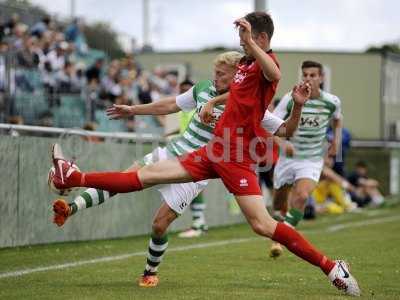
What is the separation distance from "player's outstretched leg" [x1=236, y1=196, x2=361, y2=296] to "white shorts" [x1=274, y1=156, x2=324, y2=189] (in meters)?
4.74

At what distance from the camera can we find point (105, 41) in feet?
98.7

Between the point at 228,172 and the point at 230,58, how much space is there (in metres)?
1.56

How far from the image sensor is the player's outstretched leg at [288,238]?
356 inches

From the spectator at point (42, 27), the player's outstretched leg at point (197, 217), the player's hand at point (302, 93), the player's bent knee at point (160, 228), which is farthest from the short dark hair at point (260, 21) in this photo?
the spectator at point (42, 27)

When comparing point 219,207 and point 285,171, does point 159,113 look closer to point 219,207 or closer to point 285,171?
point 285,171

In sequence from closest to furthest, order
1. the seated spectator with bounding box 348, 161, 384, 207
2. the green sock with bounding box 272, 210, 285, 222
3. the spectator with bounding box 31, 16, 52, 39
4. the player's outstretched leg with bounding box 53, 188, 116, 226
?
the player's outstretched leg with bounding box 53, 188, 116, 226 < the green sock with bounding box 272, 210, 285, 222 < the spectator with bounding box 31, 16, 52, 39 < the seated spectator with bounding box 348, 161, 384, 207

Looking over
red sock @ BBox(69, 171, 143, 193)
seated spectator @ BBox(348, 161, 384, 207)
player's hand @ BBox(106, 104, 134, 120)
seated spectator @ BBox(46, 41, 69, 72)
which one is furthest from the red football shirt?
seated spectator @ BBox(348, 161, 384, 207)

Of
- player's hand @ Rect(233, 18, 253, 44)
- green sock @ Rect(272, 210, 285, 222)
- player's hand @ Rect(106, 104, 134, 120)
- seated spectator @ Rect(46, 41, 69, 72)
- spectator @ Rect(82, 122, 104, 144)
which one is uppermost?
player's hand @ Rect(233, 18, 253, 44)

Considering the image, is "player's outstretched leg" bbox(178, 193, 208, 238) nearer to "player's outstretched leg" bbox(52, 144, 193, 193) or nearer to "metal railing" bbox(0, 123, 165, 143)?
"metal railing" bbox(0, 123, 165, 143)

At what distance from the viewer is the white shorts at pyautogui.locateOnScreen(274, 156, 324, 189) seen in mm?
13898

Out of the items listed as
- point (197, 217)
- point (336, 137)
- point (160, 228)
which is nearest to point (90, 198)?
point (160, 228)

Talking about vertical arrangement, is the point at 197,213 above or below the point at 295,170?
below

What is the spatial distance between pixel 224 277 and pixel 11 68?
29.8 ft

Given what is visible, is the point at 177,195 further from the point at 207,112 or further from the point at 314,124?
the point at 314,124
